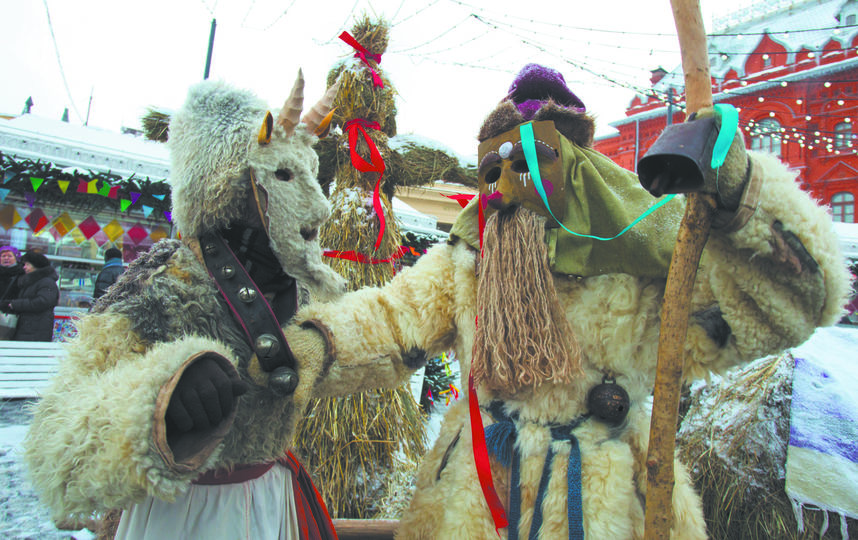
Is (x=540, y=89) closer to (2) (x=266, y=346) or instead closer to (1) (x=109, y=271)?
(2) (x=266, y=346)

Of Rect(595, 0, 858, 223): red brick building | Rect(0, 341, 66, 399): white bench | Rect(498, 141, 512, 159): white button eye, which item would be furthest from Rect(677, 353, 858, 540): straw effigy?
Rect(595, 0, 858, 223): red brick building

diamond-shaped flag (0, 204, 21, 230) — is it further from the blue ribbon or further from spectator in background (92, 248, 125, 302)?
the blue ribbon

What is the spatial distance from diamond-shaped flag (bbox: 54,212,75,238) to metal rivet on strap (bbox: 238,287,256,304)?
484cm

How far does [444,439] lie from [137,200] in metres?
4.14

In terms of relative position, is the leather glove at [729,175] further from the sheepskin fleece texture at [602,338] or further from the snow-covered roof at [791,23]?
the snow-covered roof at [791,23]

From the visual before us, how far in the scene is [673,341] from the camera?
38.7 inches

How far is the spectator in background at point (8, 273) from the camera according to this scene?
4.54 m

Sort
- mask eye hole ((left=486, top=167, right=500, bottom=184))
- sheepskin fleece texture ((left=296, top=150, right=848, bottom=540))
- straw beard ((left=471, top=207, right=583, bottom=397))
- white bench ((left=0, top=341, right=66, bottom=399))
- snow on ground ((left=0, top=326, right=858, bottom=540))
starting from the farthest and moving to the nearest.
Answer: white bench ((left=0, top=341, right=66, bottom=399)) < snow on ground ((left=0, top=326, right=858, bottom=540)) < mask eye hole ((left=486, top=167, right=500, bottom=184)) < straw beard ((left=471, top=207, right=583, bottom=397)) < sheepskin fleece texture ((left=296, top=150, right=848, bottom=540))

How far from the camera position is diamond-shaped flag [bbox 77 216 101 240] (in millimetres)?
4930

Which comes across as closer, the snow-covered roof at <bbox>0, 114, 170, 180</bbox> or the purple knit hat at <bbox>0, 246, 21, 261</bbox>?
the snow-covered roof at <bbox>0, 114, 170, 180</bbox>

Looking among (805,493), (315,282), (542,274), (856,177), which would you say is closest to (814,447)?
(805,493)

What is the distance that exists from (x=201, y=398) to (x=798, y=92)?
64.3ft

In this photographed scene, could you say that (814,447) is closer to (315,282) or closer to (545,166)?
(545,166)

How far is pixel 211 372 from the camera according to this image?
0.94 m
